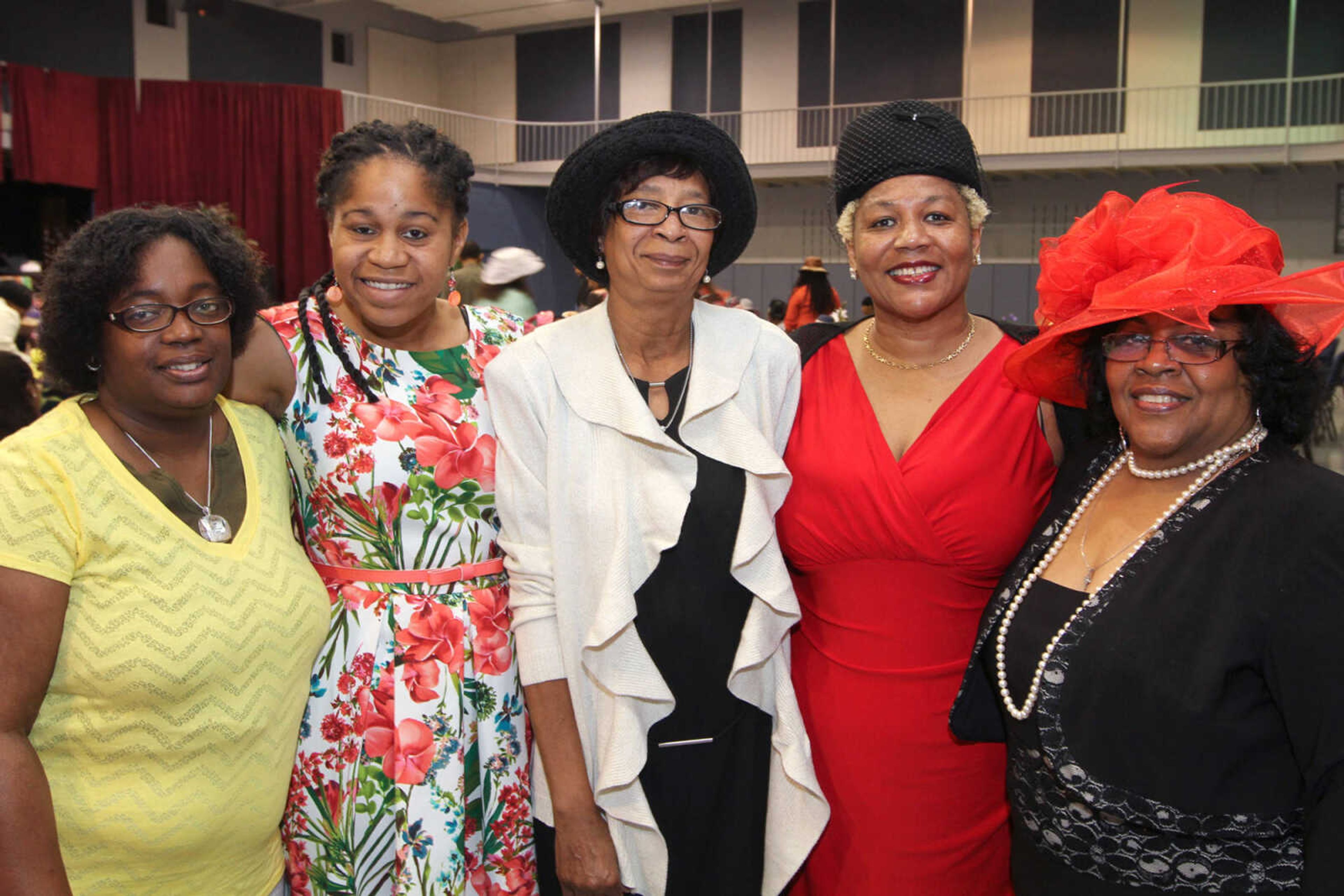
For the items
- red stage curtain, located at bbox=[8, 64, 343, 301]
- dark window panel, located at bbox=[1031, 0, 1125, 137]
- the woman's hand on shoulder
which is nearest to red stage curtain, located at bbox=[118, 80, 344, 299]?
red stage curtain, located at bbox=[8, 64, 343, 301]

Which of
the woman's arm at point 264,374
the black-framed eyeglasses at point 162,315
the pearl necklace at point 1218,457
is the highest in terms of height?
the black-framed eyeglasses at point 162,315

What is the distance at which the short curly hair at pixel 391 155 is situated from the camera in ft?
6.22

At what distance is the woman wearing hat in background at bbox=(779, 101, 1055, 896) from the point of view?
194 cm

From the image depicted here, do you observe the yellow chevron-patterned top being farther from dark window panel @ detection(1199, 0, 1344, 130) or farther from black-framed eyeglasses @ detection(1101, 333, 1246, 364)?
dark window panel @ detection(1199, 0, 1344, 130)

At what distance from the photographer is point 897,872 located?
1957 millimetres

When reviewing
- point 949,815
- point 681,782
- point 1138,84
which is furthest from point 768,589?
point 1138,84

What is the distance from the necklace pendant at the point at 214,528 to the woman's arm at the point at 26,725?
24 centimetres

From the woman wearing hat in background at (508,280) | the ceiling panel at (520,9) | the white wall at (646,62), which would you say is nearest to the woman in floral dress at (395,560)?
the woman wearing hat in background at (508,280)

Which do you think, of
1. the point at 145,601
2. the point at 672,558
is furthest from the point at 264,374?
the point at 672,558

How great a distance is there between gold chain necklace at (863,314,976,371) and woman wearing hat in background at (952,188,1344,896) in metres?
0.36

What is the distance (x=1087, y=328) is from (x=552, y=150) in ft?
60.7

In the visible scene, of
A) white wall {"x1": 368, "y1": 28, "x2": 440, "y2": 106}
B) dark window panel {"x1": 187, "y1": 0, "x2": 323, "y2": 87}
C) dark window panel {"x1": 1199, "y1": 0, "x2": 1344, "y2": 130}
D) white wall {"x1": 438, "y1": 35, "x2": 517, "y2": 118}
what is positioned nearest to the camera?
dark window panel {"x1": 1199, "y1": 0, "x2": 1344, "y2": 130}

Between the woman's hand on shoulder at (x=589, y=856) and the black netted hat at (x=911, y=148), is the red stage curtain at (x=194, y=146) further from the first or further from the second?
the woman's hand on shoulder at (x=589, y=856)

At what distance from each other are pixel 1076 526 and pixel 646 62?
60.2 feet
